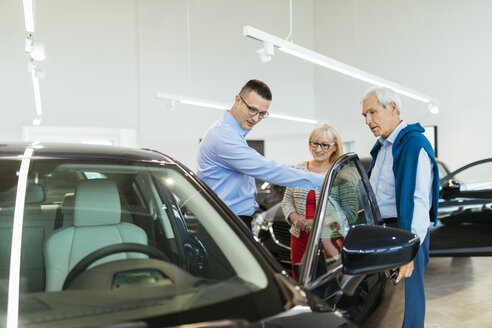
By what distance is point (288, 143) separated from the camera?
42.7ft

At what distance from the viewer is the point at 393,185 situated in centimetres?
196

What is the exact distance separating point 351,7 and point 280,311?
12619mm

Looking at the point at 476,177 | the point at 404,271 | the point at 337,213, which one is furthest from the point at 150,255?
the point at 476,177

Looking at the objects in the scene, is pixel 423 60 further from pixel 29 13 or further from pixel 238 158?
pixel 238 158

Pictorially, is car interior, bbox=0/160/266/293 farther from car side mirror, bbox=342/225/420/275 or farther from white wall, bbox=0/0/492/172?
white wall, bbox=0/0/492/172

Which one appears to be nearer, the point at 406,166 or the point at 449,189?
the point at 406,166

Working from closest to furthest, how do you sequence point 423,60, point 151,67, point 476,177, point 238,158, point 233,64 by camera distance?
point 238,158 < point 476,177 < point 423,60 < point 151,67 < point 233,64

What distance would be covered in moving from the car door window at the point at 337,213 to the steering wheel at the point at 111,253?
40 cm

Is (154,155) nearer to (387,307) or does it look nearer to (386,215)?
(387,307)

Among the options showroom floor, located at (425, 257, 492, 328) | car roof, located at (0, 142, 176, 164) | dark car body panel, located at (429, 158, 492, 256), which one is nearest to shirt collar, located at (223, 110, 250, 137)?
car roof, located at (0, 142, 176, 164)

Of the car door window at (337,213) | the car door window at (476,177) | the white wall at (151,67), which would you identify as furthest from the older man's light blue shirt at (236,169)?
the white wall at (151,67)

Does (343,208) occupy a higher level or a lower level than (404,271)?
higher

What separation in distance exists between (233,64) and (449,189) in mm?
9072

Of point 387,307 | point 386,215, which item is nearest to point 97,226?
point 387,307
